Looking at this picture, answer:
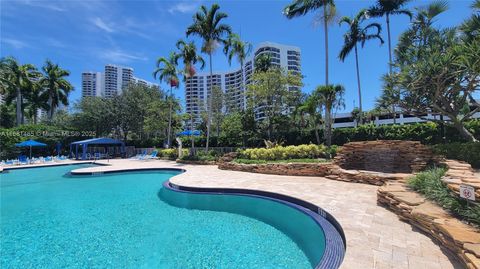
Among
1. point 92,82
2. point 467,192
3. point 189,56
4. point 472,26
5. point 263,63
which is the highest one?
point 92,82

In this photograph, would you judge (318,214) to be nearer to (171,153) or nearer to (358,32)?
(171,153)

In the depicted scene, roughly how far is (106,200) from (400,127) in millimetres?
14717

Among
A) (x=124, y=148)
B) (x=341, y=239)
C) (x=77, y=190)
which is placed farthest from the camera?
(x=124, y=148)

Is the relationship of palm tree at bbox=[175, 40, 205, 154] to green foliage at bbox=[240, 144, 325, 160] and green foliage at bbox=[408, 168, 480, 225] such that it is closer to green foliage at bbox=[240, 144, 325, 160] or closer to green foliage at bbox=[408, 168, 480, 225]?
green foliage at bbox=[240, 144, 325, 160]

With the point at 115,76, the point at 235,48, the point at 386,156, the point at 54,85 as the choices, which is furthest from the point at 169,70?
the point at 115,76

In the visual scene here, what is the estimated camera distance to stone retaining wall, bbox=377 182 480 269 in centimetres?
282

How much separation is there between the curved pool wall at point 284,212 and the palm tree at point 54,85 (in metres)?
29.7

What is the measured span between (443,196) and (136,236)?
628 cm

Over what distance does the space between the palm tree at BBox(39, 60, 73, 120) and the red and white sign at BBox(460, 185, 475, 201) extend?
124 ft

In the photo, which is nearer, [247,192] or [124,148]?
[247,192]

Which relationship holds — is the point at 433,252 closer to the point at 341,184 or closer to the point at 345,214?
the point at 345,214

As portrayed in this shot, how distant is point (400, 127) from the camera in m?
13.1

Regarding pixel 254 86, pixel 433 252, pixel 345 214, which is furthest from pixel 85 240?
pixel 254 86

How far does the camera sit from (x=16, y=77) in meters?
26.5
